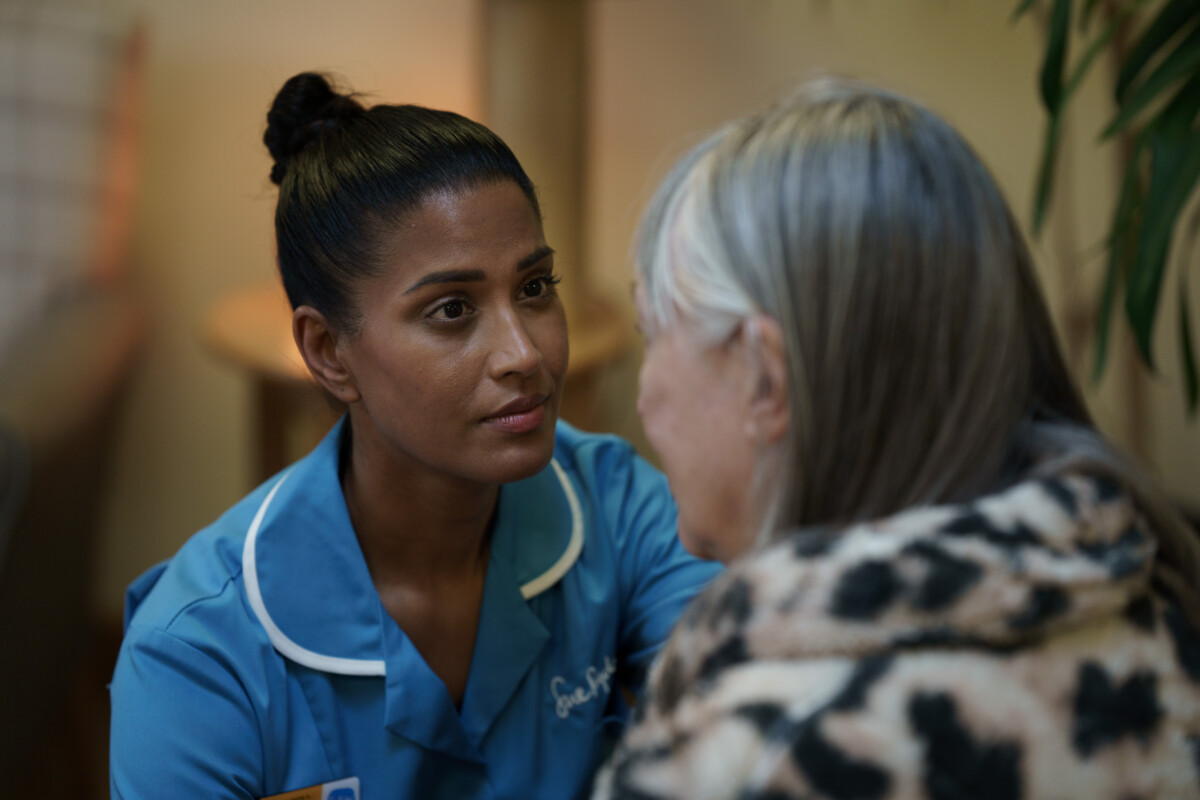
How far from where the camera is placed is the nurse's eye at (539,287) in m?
1.13

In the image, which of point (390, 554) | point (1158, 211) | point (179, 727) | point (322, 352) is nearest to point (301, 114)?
point (322, 352)

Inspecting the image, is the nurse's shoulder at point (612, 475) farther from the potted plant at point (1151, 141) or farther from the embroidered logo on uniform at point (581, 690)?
the potted plant at point (1151, 141)

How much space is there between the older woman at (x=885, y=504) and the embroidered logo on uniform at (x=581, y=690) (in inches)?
16.8

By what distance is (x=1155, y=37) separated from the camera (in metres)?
1.36

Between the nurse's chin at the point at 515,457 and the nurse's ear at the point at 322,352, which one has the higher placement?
the nurse's ear at the point at 322,352

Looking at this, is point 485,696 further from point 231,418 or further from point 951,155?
point 231,418

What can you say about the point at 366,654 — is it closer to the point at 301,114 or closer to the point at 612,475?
the point at 612,475

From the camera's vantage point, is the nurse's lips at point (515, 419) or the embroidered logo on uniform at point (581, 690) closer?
the nurse's lips at point (515, 419)

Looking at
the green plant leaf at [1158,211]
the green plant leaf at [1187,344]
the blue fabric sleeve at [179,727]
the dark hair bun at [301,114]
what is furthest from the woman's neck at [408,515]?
the green plant leaf at [1187,344]

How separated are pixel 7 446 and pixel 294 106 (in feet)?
3.48

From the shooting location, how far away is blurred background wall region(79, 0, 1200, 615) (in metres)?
2.37

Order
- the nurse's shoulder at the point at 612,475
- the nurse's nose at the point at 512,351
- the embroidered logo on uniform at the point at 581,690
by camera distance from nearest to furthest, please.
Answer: the nurse's nose at the point at 512,351, the embroidered logo on uniform at the point at 581,690, the nurse's shoulder at the point at 612,475

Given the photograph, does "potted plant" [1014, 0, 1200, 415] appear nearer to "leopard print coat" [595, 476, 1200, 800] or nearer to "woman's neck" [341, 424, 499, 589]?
"leopard print coat" [595, 476, 1200, 800]

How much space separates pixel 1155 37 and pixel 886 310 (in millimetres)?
890
